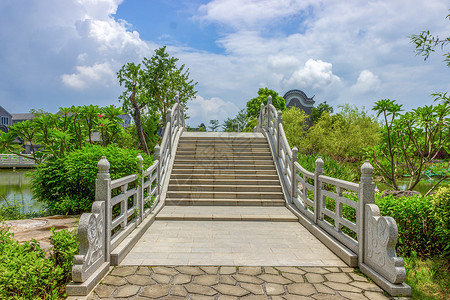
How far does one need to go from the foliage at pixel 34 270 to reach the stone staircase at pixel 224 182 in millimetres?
3339

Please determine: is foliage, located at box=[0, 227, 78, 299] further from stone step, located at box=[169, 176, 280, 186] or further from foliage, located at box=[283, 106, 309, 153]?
foliage, located at box=[283, 106, 309, 153]

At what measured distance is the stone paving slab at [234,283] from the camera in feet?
11.7

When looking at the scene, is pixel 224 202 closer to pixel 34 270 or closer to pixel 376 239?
pixel 376 239

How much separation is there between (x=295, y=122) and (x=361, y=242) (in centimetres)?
2242

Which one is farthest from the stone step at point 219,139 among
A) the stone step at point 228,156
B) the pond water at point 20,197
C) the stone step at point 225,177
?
the pond water at point 20,197

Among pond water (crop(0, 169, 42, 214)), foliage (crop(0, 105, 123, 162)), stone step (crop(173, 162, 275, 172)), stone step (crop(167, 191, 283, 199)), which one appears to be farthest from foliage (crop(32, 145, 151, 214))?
stone step (crop(173, 162, 275, 172))

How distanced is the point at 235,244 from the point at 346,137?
22540 mm

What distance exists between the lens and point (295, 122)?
85.7 ft

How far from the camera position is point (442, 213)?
443 cm

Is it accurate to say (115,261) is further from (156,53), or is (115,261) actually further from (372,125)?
(372,125)

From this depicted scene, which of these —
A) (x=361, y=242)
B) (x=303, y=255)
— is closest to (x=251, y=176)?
(x=303, y=255)

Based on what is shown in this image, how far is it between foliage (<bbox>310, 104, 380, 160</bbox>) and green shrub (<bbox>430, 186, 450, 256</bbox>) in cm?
1851

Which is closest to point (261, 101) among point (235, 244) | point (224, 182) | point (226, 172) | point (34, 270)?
point (226, 172)

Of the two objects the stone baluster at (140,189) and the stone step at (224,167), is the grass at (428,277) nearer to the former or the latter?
the stone baluster at (140,189)
